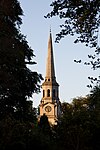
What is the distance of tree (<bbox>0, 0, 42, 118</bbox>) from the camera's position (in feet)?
86.3

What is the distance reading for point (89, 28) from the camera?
12531 mm

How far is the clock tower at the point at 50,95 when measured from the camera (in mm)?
112375

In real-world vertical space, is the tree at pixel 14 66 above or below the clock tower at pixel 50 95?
below

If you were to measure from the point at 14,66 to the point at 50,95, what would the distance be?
286 ft

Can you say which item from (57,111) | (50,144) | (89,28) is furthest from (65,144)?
(57,111)

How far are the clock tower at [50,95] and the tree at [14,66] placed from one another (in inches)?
3239

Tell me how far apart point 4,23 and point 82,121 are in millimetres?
9024

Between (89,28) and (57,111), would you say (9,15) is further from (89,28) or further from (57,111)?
(57,111)

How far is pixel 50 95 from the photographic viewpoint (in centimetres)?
11444

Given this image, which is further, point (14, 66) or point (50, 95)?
point (50, 95)

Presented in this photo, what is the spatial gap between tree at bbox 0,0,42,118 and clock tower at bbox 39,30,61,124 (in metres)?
82.3

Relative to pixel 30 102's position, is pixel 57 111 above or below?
above

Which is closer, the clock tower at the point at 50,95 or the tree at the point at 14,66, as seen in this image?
the tree at the point at 14,66

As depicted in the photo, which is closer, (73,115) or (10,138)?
(10,138)
